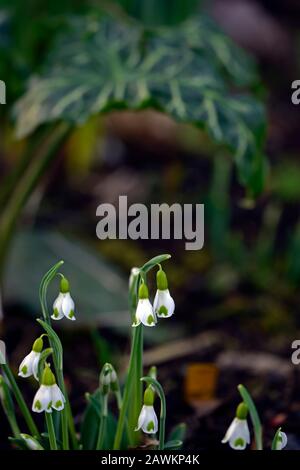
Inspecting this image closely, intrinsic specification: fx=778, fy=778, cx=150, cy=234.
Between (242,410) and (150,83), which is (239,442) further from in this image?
(150,83)

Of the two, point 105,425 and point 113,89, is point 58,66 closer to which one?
point 113,89

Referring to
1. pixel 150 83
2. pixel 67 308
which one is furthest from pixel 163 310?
pixel 150 83

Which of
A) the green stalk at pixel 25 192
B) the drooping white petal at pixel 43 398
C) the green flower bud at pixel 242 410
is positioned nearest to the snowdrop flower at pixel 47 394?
the drooping white petal at pixel 43 398

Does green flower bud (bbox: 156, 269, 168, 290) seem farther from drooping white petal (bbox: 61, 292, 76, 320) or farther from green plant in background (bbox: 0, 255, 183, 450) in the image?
drooping white petal (bbox: 61, 292, 76, 320)

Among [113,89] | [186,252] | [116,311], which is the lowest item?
[116,311]

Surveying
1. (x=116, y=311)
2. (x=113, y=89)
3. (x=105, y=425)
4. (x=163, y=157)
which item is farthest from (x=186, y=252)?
(x=105, y=425)
